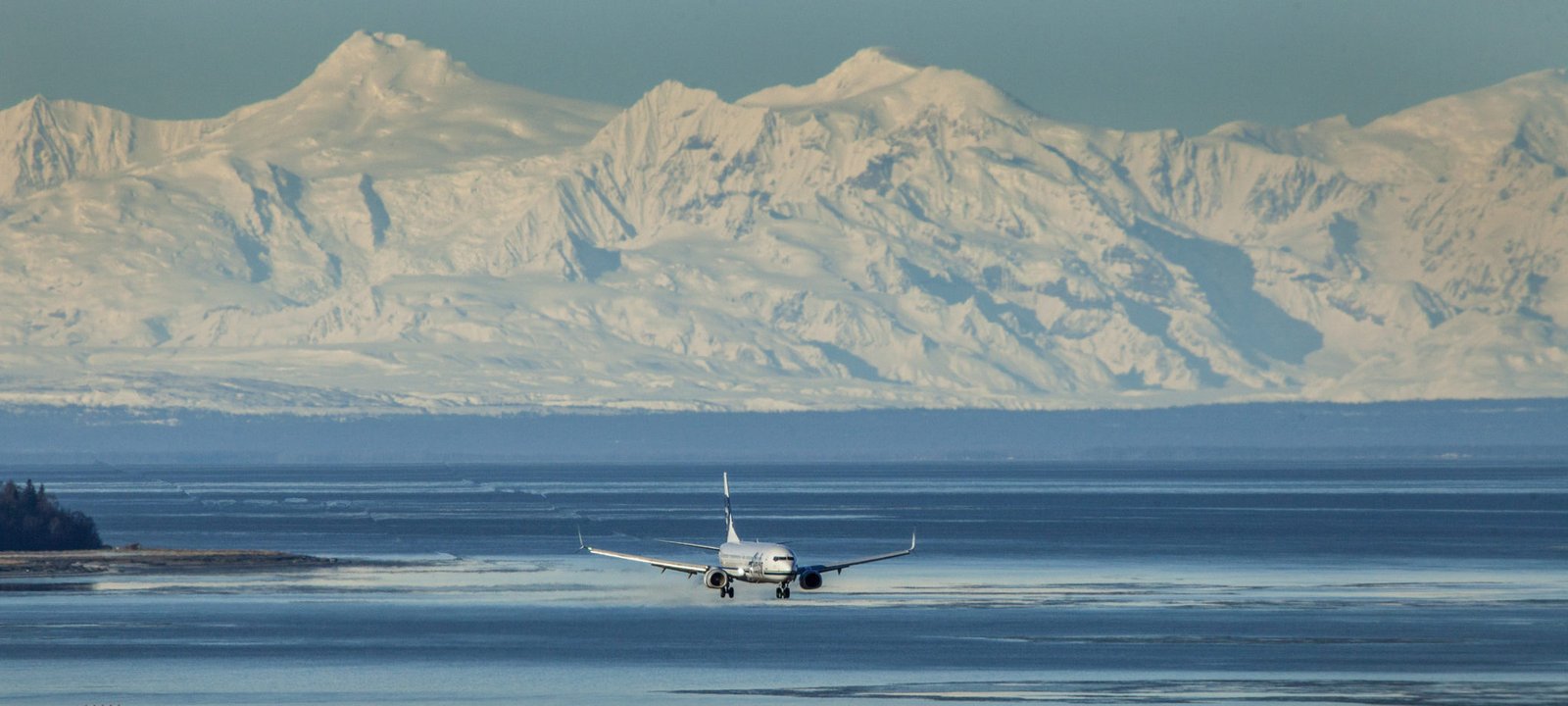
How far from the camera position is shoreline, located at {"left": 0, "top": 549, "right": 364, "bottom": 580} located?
142 metres

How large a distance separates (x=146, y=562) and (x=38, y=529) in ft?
49.5

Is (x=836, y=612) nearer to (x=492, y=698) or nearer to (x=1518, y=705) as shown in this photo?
(x=492, y=698)

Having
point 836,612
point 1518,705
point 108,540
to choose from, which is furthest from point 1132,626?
point 108,540

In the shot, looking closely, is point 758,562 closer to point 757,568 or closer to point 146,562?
point 757,568

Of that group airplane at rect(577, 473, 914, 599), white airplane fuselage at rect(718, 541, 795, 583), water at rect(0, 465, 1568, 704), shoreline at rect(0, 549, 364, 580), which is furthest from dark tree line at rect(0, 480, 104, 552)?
white airplane fuselage at rect(718, 541, 795, 583)

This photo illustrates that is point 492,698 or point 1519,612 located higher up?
point 1519,612

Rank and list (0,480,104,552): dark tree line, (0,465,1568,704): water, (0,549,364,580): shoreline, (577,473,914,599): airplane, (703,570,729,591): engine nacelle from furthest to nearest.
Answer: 1. (0,480,104,552): dark tree line
2. (0,549,364,580): shoreline
3. (703,570,729,591): engine nacelle
4. (577,473,914,599): airplane
5. (0,465,1568,704): water

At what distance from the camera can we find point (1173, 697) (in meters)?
83.5

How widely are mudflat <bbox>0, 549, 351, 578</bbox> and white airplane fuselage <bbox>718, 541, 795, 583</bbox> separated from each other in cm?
3059

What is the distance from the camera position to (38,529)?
522ft

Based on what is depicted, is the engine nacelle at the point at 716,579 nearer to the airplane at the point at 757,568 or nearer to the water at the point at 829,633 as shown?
the airplane at the point at 757,568

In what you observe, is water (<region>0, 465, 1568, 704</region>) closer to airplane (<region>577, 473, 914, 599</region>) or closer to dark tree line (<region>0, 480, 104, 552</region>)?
airplane (<region>577, 473, 914, 599</region>)

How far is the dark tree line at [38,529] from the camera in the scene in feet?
519

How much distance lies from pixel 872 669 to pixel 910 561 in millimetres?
58061
